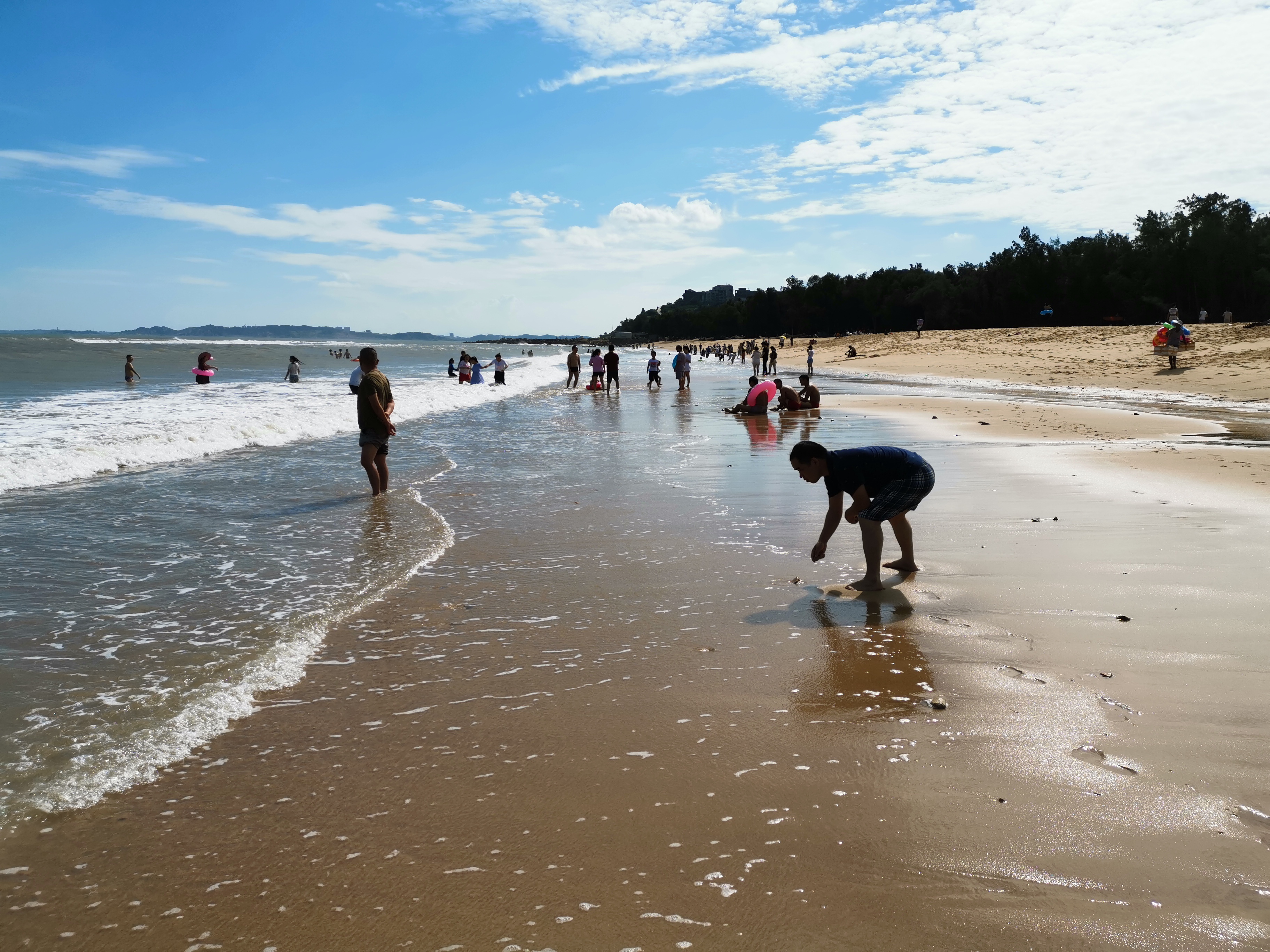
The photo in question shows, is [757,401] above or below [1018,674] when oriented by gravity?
above

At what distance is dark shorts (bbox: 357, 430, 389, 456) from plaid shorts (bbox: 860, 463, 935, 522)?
635 cm

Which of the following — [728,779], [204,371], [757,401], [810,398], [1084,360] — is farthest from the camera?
[204,371]

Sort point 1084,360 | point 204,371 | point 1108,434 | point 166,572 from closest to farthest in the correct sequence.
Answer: point 166,572, point 1108,434, point 1084,360, point 204,371

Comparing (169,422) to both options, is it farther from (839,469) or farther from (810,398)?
(839,469)

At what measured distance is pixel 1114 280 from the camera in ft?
218

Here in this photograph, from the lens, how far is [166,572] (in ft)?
21.8

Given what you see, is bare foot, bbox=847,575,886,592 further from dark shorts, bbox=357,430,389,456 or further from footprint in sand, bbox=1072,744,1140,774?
dark shorts, bbox=357,430,389,456

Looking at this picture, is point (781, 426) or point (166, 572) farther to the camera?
point (781, 426)

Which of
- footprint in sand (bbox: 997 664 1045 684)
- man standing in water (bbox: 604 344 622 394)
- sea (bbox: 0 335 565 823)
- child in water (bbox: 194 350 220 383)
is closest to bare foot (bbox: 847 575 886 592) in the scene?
footprint in sand (bbox: 997 664 1045 684)

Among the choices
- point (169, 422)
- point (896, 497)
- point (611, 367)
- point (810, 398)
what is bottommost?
point (169, 422)

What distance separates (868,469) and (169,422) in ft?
57.5

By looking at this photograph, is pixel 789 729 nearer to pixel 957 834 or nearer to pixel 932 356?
pixel 957 834

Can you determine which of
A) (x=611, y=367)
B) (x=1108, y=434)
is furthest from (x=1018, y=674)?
(x=611, y=367)

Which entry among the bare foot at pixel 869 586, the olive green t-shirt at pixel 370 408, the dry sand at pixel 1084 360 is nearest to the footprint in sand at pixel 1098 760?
the bare foot at pixel 869 586
